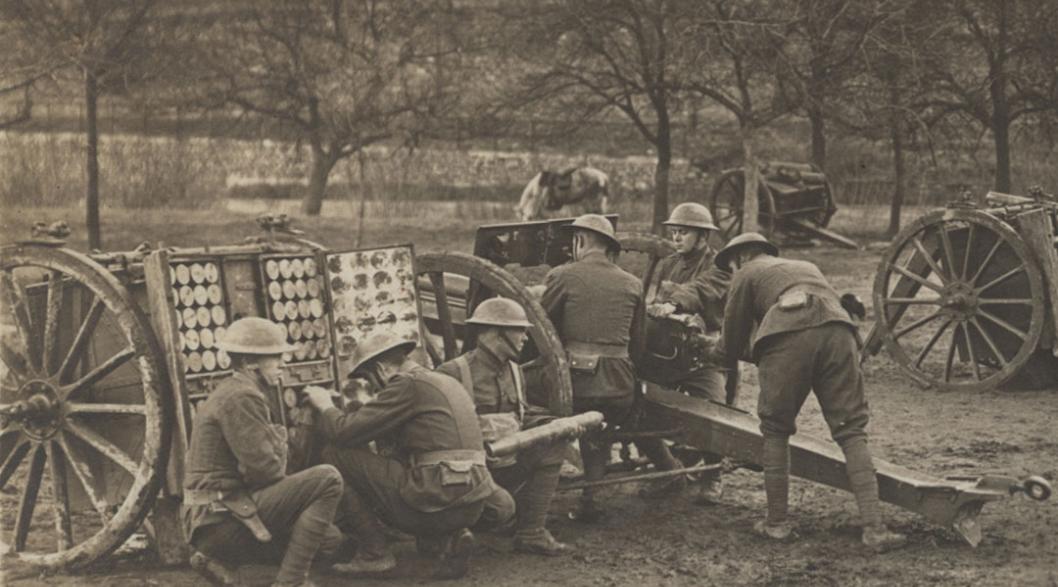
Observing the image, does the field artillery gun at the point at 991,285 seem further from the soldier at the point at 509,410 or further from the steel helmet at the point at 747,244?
the soldier at the point at 509,410

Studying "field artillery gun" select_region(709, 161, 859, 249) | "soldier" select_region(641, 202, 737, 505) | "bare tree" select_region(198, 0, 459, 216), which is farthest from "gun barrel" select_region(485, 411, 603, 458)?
"bare tree" select_region(198, 0, 459, 216)

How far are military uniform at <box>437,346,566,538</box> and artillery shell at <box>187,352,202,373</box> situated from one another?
1.23 meters

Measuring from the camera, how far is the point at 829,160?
1121 inches

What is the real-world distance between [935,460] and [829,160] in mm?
19645

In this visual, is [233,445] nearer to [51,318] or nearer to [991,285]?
[51,318]

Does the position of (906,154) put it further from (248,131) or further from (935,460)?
(935,460)

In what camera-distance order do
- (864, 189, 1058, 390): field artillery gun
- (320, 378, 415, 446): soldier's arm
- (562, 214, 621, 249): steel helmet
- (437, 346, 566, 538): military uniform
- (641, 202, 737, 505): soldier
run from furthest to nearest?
(864, 189, 1058, 390): field artillery gun
(641, 202, 737, 505): soldier
(562, 214, 621, 249): steel helmet
(437, 346, 566, 538): military uniform
(320, 378, 415, 446): soldier's arm

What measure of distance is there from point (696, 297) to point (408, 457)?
270 cm

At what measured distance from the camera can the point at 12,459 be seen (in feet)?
23.7

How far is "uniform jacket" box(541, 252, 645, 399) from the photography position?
8.18m

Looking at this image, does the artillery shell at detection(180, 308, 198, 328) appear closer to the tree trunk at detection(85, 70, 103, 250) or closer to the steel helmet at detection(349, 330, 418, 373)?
the steel helmet at detection(349, 330, 418, 373)

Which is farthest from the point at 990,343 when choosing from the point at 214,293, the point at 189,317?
the point at 189,317

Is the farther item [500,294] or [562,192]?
[562,192]

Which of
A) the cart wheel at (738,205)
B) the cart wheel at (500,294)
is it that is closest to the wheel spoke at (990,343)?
the cart wheel at (500,294)
